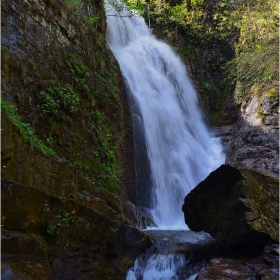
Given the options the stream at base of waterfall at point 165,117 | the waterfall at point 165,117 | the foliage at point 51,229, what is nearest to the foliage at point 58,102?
the stream at base of waterfall at point 165,117

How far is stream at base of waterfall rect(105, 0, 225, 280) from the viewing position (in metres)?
12.1

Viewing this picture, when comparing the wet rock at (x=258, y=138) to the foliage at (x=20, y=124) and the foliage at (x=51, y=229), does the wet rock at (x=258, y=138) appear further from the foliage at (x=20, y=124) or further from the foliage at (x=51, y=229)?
the foliage at (x=51, y=229)

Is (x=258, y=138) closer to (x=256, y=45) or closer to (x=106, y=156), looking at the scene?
(x=106, y=156)

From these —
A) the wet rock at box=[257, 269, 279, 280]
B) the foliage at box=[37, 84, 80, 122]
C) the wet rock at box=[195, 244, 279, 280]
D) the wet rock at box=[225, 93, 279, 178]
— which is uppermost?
the foliage at box=[37, 84, 80, 122]

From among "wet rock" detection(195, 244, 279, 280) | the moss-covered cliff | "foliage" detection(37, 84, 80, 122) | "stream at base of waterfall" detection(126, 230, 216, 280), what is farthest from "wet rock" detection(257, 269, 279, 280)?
"foliage" detection(37, 84, 80, 122)

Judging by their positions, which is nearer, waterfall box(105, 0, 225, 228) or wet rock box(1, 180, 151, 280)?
wet rock box(1, 180, 151, 280)

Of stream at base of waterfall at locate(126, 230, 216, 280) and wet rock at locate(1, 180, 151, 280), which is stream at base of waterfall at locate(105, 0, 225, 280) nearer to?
stream at base of waterfall at locate(126, 230, 216, 280)

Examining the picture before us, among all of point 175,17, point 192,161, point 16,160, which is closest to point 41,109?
point 16,160

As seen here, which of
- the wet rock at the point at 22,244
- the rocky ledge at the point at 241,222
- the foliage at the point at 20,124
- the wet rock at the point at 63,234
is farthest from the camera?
the rocky ledge at the point at 241,222

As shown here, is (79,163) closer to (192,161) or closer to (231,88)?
(192,161)

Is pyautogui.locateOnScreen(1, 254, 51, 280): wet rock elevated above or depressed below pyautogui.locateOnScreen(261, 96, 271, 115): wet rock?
above

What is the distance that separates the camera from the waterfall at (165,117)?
1225cm

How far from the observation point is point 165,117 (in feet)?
48.8

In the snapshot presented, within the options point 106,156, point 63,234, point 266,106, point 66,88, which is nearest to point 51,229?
point 63,234
